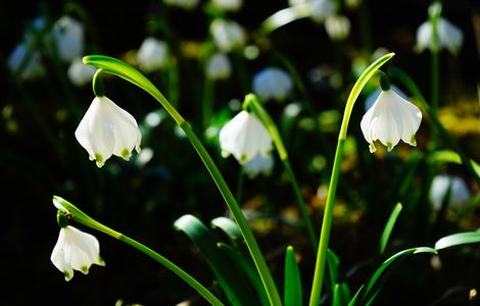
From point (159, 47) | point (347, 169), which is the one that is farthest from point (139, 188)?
point (347, 169)

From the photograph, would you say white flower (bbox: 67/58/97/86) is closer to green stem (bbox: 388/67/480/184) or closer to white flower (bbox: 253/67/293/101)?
white flower (bbox: 253/67/293/101)

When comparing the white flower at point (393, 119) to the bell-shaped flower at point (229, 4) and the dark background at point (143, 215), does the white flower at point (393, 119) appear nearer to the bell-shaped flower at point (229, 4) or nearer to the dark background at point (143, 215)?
the dark background at point (143, 215)

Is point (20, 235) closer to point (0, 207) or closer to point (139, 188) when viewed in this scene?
point (0, 207)

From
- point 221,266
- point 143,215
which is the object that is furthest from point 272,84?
point 221,266

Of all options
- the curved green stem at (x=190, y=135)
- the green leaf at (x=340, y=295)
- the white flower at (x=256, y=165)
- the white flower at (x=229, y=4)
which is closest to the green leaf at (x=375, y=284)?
the green leaf at (x=340, y=295)

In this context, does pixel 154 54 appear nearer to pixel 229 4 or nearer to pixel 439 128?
pixel 229 4
